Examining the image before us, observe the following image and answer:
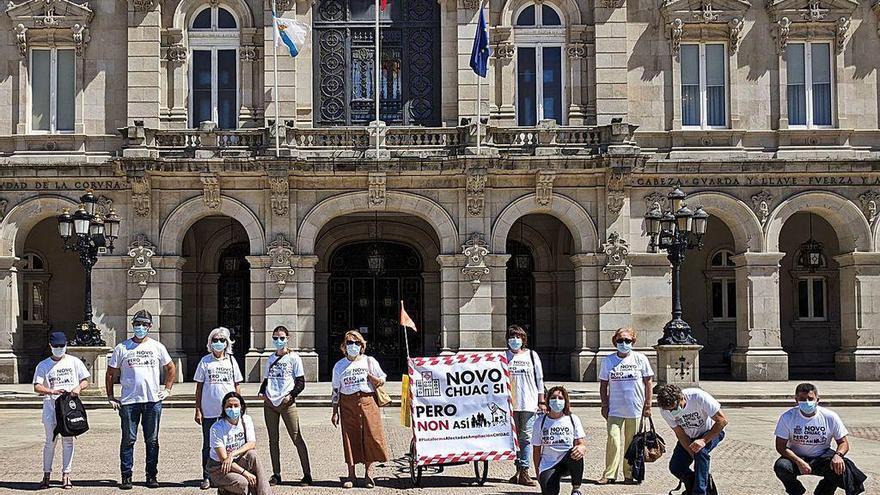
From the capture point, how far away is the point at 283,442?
63.6ft

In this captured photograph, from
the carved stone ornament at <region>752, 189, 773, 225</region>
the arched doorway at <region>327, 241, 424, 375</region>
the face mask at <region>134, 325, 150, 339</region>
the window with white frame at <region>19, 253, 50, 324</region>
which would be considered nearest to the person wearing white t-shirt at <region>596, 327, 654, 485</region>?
the face mask at <region>134, 325, 150, 339</region>

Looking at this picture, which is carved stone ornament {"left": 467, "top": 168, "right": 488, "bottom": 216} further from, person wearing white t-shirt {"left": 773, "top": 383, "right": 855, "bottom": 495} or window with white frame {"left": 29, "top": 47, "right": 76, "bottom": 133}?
person wearing white t-shirt {"left": 773, "top": 383, "right": 855, "bottom": 495}

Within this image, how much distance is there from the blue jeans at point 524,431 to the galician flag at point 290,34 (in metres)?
17.6

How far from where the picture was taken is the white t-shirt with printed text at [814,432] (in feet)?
39.7

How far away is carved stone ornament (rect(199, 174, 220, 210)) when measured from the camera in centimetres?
3125

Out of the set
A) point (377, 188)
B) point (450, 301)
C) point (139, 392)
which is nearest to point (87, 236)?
point (377, 188)

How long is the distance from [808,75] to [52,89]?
69.3ft

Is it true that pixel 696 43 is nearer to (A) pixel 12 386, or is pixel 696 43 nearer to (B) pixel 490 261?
(B) pixel 490 261

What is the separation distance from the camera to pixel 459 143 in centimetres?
3147

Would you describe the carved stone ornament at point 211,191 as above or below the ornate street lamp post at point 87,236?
above

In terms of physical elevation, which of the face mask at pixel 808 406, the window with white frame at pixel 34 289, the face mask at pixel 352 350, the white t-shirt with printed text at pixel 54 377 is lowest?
the face mask at pixel 808 406

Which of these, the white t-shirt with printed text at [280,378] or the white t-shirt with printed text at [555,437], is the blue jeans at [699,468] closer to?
the white t-shirt with printed text at [555,437]

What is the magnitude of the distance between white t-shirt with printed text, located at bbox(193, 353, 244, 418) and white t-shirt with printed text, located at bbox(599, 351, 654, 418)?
4.70 meters

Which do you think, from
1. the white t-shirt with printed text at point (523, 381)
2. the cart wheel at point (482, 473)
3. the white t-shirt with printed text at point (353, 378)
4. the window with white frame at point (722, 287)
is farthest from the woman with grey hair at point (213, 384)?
the window with white frame at point (722, 287)
